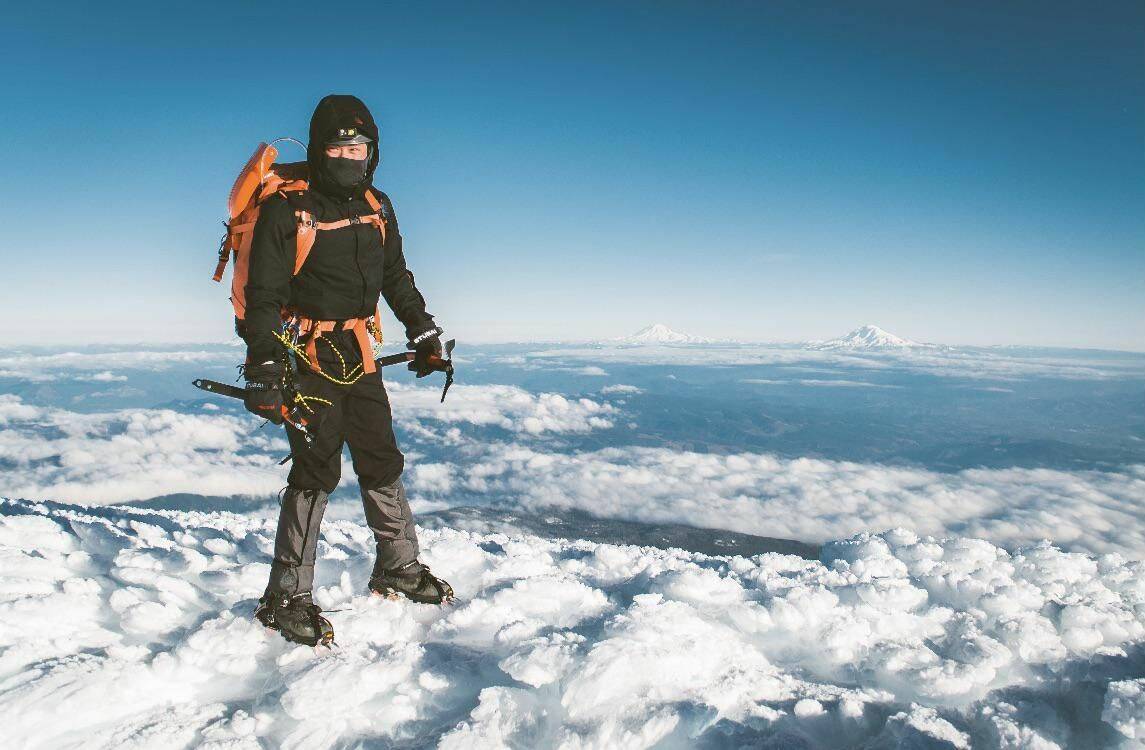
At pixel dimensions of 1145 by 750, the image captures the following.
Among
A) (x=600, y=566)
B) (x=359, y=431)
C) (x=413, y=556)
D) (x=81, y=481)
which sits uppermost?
(x=359, y=431)

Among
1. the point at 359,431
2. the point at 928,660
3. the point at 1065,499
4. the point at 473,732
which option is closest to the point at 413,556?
the point at 359,431

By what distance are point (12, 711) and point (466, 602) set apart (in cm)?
224

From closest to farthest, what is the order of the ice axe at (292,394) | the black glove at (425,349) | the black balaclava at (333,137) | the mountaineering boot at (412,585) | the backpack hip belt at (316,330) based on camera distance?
the ice axe at (292,394) < the black balaclava at (333,137) < the backpack hip belt at (316,330) < the mountaineering boot at (412,585) < the black glove at (425,349)

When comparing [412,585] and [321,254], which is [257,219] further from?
[412,585]

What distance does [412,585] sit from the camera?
3.91 metres

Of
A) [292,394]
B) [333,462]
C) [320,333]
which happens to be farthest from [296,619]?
[320,333]

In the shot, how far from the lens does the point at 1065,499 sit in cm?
16462

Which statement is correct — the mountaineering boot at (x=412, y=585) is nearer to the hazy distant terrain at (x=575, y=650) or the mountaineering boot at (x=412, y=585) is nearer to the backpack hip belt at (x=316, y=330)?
the hazy distant terrain at (x=575, y=650)

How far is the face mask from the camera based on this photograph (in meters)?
3.43

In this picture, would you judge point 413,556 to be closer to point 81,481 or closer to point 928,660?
point 928,660

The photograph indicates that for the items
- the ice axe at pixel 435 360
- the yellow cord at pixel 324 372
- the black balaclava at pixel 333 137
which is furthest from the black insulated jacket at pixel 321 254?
the ice axe at pixel 435 360

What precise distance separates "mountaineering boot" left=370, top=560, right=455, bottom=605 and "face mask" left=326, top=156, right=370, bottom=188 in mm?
2632

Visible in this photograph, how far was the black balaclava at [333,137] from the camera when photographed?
335 cm

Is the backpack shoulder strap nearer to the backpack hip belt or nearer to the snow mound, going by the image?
the backpack hip belt
